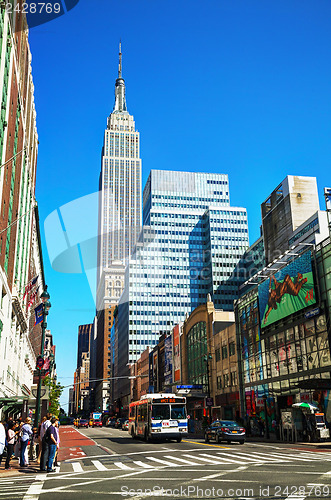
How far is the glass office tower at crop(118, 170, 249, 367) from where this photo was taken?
503ft

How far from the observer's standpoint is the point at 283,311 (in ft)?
145

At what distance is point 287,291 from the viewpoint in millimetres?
43500

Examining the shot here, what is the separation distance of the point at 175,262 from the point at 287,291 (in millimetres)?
117251

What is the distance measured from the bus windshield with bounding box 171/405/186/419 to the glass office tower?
116m

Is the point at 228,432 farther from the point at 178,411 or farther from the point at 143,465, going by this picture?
the point at 143,465

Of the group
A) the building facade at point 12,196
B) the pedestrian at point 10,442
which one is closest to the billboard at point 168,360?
the building facade at point 12,196

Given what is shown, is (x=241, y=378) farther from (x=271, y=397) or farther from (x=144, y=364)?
(x=144, y=364)

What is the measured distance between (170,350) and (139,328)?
A: 61.8 m

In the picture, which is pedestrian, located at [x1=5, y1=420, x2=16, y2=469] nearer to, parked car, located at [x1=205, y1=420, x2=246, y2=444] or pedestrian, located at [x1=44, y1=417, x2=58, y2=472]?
pedestrian, located at [x1=44, y1=417, x2=58, y2=472]

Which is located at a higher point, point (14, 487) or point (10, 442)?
point (10, 442)

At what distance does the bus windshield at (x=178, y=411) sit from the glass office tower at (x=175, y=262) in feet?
380

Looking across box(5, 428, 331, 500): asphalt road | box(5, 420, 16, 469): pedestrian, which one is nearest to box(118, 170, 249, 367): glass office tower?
box(5, 420, 16, 469): pedestrian

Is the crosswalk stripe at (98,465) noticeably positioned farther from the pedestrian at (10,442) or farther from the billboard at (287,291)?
the billboard at (287,291)

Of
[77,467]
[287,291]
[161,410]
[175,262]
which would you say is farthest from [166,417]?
[175,262]
